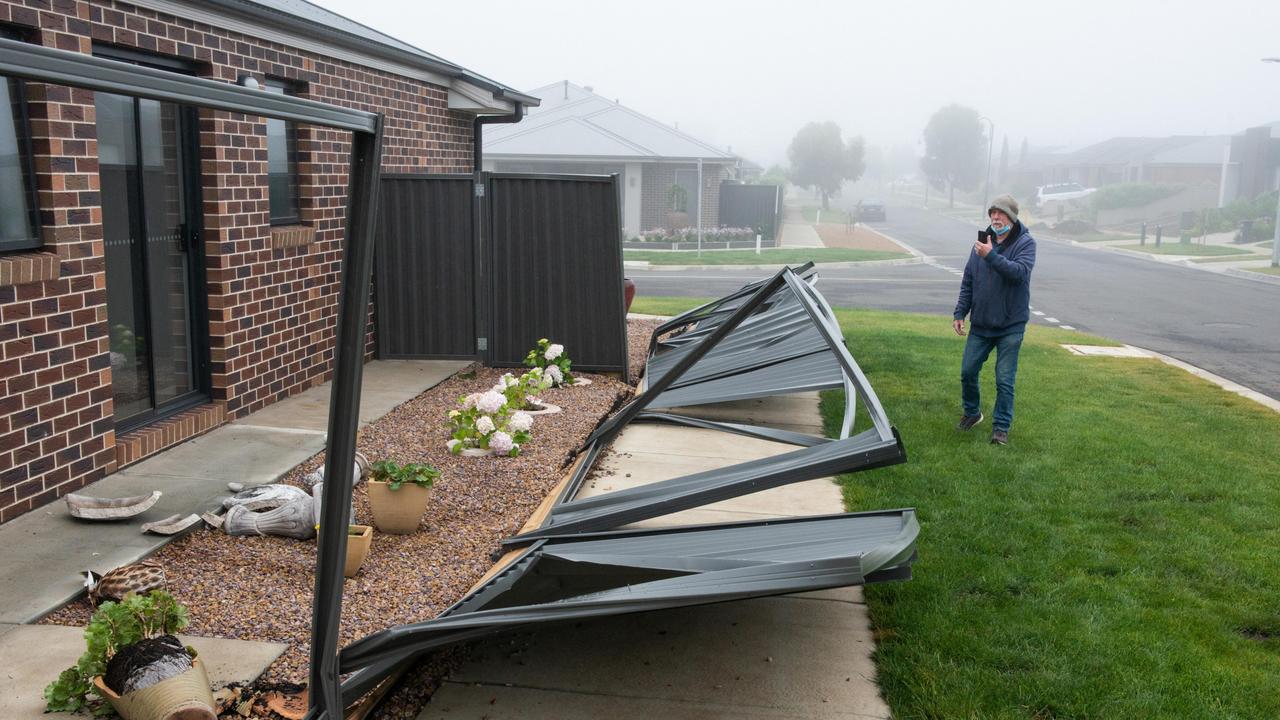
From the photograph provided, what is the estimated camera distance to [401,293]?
10.2 m

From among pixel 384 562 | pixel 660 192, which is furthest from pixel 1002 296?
pixel 660 192

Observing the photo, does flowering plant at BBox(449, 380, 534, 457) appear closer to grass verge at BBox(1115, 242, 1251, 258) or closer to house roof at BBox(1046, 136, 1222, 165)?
grass verge at BBox(1115, 242, 1251, 258)

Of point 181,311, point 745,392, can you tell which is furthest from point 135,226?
point 745,392

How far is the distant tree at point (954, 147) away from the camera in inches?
4724

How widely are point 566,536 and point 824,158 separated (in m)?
85.3

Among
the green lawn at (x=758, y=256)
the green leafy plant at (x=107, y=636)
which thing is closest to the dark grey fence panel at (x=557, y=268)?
the green leafy plant at (x=107, y=636)

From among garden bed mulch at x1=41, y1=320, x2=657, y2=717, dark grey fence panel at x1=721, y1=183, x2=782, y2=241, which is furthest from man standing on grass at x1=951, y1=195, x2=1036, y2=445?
dark grey fence panel at x1=721, y1=183, x2=782, y2=241

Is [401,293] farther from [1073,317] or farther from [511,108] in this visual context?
[1073,317]

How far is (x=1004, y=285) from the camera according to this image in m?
7.66

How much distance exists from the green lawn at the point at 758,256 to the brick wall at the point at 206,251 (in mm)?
19786

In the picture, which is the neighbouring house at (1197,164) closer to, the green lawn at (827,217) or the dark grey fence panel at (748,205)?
the green lawn at (827,217)

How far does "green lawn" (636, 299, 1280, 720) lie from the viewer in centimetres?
397

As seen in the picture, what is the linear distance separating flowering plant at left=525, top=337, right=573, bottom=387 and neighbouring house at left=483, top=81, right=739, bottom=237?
2567 centimetres

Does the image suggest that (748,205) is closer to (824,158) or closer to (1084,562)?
(1084,562)
